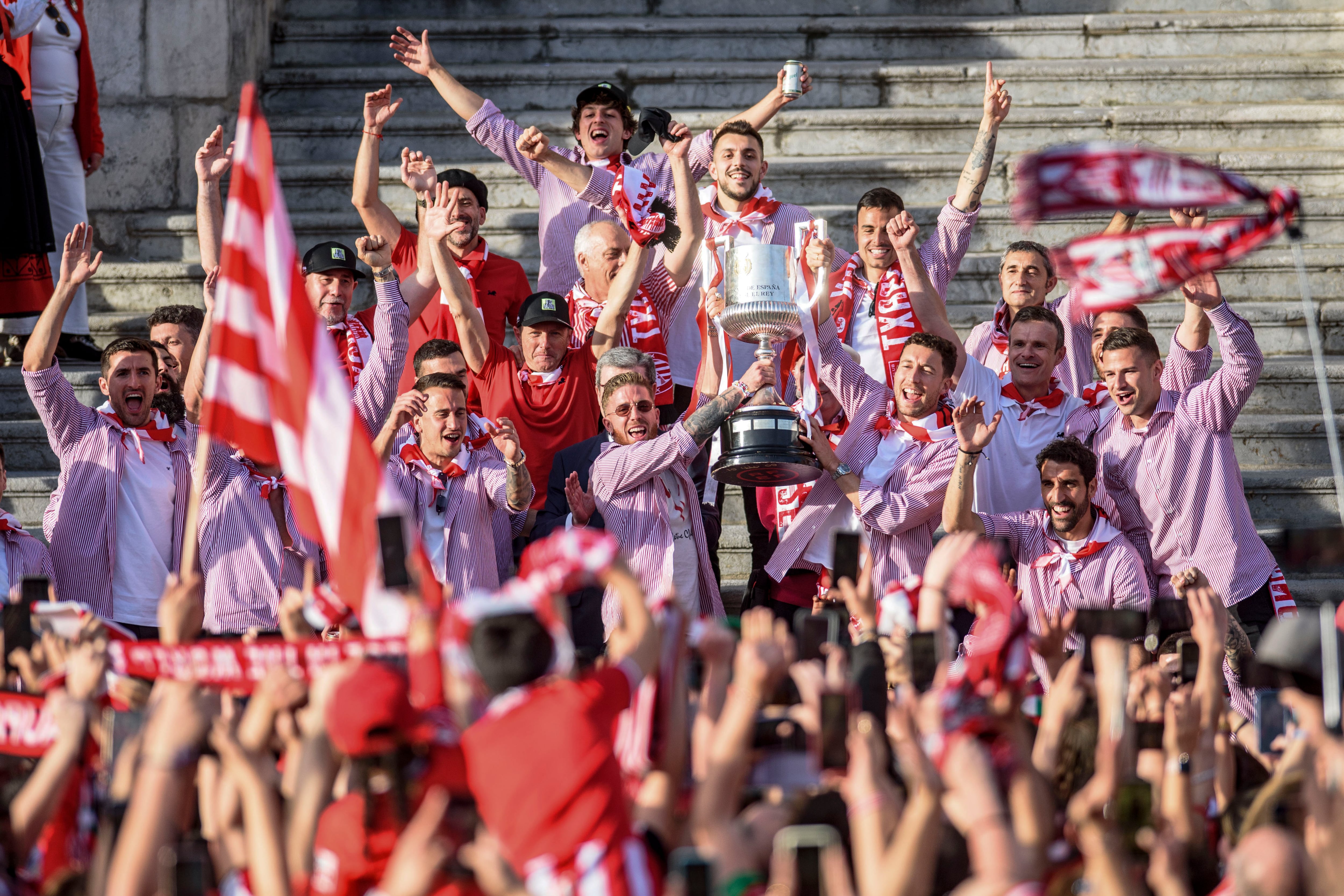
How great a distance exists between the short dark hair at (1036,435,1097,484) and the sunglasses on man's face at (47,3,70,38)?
5.71m

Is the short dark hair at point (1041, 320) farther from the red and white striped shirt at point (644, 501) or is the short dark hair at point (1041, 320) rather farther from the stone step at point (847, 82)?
the stone step at point (847, 82)

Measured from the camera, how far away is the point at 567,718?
3199mm

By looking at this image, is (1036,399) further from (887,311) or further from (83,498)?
(83,498)

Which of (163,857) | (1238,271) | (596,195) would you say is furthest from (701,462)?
(163,857)

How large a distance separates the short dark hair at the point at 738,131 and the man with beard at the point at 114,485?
8.62ft

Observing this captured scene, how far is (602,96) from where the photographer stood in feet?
25.4

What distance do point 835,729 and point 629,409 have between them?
9.34ft

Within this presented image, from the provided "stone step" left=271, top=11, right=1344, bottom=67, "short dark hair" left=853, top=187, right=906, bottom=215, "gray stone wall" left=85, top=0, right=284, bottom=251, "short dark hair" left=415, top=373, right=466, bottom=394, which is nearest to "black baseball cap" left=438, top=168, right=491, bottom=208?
"short dark hair" left=415, top=373, right=466, bottom=394

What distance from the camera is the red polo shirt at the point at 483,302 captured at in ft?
23.8

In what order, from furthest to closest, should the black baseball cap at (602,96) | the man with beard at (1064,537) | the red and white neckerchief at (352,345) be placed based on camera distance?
the black baseball cap at (602,96) → the red and white neckerchief at (352,345) → the man with beard at (1064,537)

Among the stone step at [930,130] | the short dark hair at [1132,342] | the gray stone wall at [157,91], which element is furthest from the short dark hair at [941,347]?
the gray stone wall at [157,91]

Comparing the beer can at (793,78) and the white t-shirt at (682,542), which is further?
the beer can at (793,78)

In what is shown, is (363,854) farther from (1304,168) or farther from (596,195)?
(1304,168)

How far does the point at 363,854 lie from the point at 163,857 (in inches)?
14.7
